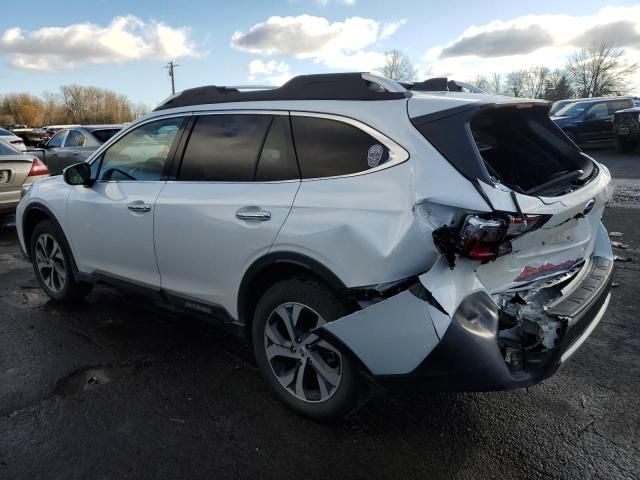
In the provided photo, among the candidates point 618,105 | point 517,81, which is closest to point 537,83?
point 517,81

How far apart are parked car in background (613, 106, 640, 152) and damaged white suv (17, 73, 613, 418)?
575 inches

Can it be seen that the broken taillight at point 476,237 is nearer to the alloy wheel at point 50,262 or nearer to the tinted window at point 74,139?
the alloy wheel at point 50,262

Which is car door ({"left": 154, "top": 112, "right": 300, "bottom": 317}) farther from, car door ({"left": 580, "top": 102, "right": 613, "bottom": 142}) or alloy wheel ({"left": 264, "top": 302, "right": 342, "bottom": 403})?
car door ({"left": 580, "top": 102, "right": 613, "bottom": 142})

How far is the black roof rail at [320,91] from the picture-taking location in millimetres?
2705

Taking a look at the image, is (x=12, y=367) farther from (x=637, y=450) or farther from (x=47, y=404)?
(x=637, y=450)

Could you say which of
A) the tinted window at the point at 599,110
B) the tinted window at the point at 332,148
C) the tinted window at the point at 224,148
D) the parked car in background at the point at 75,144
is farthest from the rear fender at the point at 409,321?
the tinted window at the point at 599,110

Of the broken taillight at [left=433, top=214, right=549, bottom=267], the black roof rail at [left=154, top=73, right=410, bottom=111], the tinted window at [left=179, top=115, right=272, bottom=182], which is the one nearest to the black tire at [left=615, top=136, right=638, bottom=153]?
the black roof rail at [left=154, top=73, right=410, bottom=111]

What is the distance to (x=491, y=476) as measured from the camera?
239 cm

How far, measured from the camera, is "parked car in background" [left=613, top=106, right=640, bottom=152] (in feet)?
50.5

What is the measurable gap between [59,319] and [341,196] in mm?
3141

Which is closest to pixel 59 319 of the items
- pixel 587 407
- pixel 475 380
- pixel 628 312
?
pixel 475 380

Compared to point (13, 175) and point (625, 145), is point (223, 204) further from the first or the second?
point (625, 145)

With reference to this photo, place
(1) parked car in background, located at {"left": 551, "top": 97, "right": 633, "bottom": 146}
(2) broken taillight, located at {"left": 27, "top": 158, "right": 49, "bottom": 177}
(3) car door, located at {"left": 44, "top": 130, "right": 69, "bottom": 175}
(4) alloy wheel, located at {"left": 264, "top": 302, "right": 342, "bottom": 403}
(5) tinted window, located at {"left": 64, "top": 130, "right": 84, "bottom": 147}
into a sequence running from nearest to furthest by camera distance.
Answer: (4) alloy wheel, located at {"left": 264, "top": 302, "right": 342, "bottom": 403}
(2) broken taillight, located at {"left": 27, "top": 158, "right": 49, "bottom": 177}
(5) tinted window, located at {"left": 64, "top": 130, "right": 84, "bottom": 147}
(3) car door, located at {"left": 44, "top": 130, "right": 69, "bottom": 175}
(1) parked car in background, located at {"left": 551, "top": 97, "right": 633, "bottom": 146}

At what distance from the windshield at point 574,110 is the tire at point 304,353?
18.1 metres
